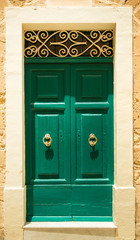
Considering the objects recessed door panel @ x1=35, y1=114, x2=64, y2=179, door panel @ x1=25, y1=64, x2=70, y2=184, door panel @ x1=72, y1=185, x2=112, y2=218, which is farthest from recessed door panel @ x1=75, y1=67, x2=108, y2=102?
door panel @ x1=72, y1=185, x2=112, y2=218

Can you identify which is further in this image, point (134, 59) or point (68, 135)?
point (68, 135)

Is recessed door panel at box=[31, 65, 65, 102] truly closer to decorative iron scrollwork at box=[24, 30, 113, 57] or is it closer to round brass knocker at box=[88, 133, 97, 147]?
decorative iron scrollwork at box=[24, 30, 113, 57]

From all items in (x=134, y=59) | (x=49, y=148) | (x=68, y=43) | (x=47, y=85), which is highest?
(x=68, y=43)

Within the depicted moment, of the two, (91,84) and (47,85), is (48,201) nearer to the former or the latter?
(47,85)

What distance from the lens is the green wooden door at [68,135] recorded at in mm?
4379

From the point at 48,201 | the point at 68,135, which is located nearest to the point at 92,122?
the point at 68,135

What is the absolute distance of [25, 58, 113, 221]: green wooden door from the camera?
4.38 m

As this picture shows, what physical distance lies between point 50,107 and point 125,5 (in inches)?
70.2

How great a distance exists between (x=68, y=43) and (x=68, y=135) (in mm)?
1347

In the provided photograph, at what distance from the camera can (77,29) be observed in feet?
14.3

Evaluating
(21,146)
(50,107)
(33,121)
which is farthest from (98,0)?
(21,146)

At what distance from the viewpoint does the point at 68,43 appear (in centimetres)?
439

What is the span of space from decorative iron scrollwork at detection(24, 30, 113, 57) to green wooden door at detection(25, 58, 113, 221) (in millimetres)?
112

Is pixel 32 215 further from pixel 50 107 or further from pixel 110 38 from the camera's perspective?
pixel 110 38
